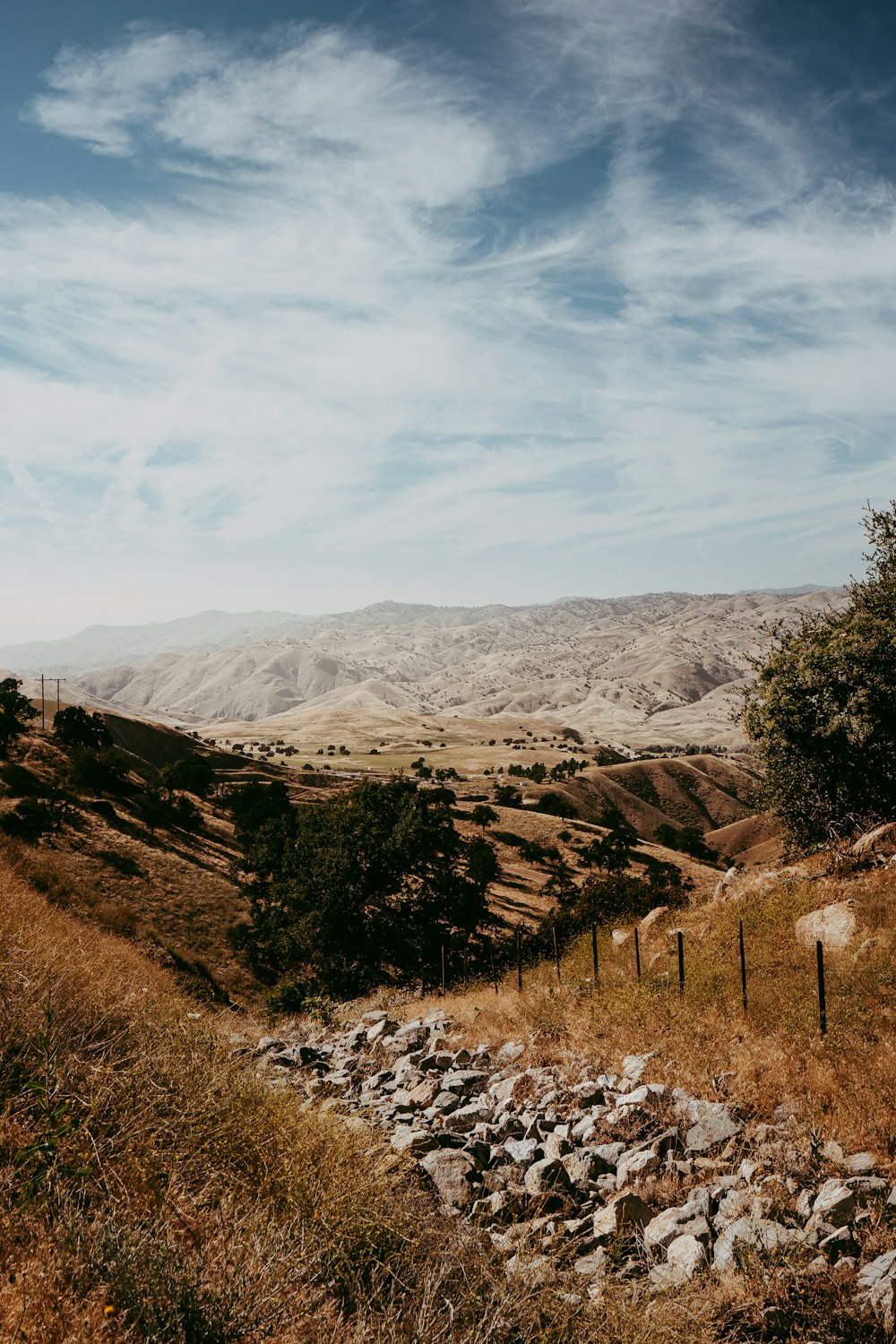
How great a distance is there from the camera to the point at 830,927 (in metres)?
15.1

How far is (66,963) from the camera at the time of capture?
948 centimetres

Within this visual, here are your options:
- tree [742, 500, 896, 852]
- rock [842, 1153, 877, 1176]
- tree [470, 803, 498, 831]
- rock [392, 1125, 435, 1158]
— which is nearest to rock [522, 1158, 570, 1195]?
rock [392, 1125, 435, 1158]

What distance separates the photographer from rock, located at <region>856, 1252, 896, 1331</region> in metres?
6.04

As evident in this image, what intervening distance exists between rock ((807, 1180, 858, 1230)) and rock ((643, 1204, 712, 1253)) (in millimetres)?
1050

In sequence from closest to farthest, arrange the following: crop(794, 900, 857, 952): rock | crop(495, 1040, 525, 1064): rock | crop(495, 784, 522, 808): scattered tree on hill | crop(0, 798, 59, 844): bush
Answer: crop(495, 1040, 525, 1064): rock → crop(794, 900, 857, 952): rock → crop(0, 798, 59, 844): bush → crop(495, 784, 522, 808): scattered tree on hill

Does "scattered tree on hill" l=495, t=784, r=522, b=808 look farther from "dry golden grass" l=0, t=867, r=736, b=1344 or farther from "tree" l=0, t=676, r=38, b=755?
"dry golden grass" l=0, t=867, r=736, b=1344

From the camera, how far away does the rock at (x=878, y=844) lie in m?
18.3

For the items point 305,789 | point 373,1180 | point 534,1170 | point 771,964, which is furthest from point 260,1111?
point 305,789

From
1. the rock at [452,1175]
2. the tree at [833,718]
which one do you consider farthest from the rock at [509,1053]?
the tree at [833,718]

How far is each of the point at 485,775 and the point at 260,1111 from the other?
158 meters

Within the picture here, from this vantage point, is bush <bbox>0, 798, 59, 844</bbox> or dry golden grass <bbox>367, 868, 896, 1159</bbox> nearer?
dry golden grass <bbox>367, 868, 896, 1159</bbox>

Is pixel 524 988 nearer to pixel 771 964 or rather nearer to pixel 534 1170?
pixel 771 964

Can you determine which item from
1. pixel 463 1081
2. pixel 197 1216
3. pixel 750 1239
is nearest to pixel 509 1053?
pixel 463 1081

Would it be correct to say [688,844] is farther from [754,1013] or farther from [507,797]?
[754,1013]
